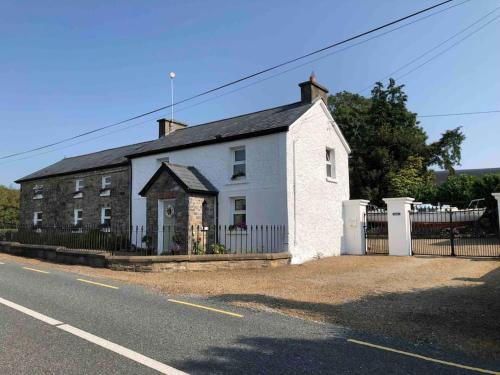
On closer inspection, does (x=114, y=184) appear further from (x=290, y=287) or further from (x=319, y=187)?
(x=290, y=287)

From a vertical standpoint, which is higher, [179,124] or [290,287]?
[179,124]

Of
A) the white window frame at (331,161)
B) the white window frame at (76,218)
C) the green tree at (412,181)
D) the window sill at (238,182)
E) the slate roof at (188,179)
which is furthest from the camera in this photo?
the green tree at (412,181)

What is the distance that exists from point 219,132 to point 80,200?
11.7m

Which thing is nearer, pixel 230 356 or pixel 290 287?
pixel 230 356

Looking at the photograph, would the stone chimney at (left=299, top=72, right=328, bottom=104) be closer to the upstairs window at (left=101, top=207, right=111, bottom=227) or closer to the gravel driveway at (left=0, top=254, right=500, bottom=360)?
the gravel driveway at (left=0, top=254, right=500, bottom=360)

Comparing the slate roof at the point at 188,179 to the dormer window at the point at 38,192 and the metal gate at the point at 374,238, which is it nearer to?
the metal gate at the point at 374,238

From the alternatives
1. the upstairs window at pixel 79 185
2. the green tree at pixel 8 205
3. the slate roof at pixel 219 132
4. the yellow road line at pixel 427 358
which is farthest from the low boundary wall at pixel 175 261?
the green tree at pixel 8 205

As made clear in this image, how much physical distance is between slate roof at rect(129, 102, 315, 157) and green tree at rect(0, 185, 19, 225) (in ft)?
89.5

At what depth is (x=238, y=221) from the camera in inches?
684

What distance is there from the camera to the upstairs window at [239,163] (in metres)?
17.5

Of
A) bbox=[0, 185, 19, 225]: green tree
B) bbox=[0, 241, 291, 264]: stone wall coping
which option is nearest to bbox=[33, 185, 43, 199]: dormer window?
bbox=[0, 185, 19, 225]: green tree

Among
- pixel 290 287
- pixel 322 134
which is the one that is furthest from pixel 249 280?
pixel 322 134

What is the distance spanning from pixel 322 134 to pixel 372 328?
42.5ft

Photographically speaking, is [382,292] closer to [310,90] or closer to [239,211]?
[239,211]
